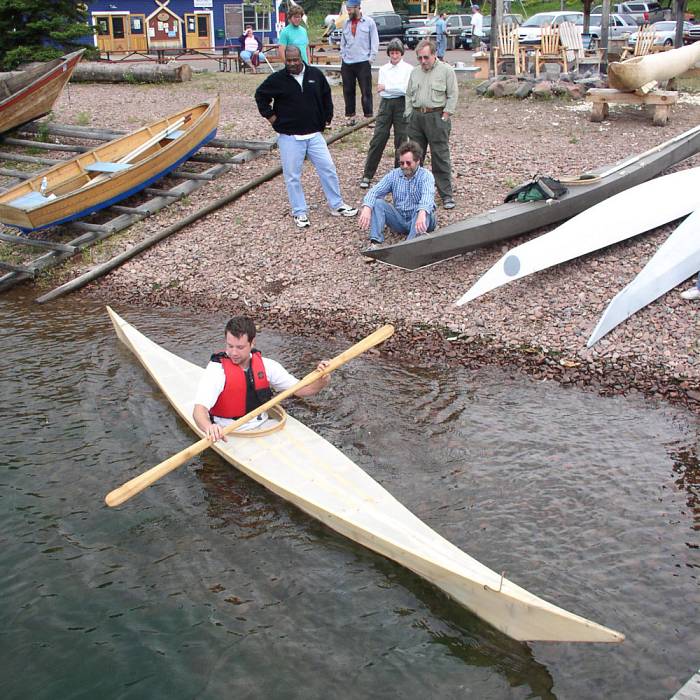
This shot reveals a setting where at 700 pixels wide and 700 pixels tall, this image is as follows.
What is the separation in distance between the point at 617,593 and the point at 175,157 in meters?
9.32

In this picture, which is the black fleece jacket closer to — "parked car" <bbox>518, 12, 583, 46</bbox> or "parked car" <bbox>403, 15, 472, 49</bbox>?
"parked car" <bbox>518, 12, 583, 46</bbox>

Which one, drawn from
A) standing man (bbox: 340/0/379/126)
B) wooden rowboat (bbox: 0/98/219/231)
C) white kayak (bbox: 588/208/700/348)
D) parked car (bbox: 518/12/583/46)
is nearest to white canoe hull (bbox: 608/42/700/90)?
standing man (bbox: 340/0/379/126)

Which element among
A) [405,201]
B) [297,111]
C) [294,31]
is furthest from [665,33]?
[405,201]

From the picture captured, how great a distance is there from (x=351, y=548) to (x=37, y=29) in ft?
56.2

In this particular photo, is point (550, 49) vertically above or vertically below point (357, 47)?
above

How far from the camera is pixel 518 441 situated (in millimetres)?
6109

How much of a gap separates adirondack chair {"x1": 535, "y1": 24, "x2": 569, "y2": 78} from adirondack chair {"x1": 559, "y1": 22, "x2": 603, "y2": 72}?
5.0 inches

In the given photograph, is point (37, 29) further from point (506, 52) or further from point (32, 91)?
point (506, 52)

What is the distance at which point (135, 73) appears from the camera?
750 inches

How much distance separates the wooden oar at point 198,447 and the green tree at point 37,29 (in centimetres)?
1541

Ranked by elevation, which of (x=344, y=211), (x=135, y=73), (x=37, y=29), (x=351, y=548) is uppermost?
(x=37, y=29)

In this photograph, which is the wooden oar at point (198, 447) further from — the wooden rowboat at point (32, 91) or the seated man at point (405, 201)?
the wooden rowboat at point (32, 91)

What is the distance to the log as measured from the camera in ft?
62.6

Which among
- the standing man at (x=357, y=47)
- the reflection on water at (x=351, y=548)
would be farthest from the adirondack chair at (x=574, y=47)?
the reflection on water at (x=351, y=548)
